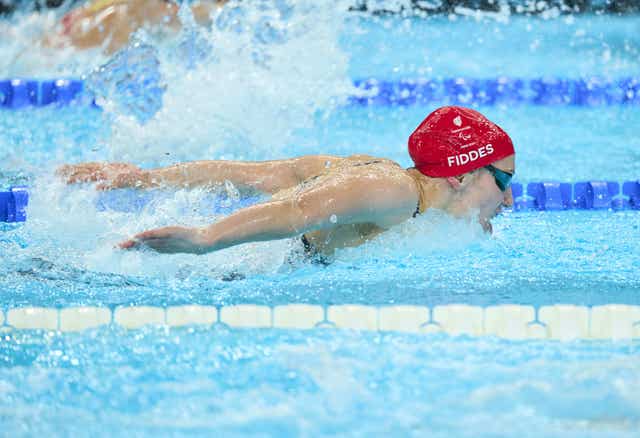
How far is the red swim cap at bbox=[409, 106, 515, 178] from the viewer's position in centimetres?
243

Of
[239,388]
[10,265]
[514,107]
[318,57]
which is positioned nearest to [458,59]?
[514,107]

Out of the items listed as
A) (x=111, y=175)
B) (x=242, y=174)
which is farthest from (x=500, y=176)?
(x=111, y=175)

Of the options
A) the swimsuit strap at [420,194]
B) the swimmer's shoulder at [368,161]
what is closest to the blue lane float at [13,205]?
the swimmer's shoulder at [368,161]

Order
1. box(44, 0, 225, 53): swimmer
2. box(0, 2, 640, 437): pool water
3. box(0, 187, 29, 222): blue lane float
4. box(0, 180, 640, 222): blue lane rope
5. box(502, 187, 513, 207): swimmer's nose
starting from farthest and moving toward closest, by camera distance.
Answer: box(44, 0, 225, 53): swimmer < box(0, 180, 640, 222): blue lane rope < box(0, 187, 29, 222): blue lane float < box(502, 187, 513, 207): swimmer's nose < box(0, 2, 640, 437): pool water

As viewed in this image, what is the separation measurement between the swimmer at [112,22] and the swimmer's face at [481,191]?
5.03 m

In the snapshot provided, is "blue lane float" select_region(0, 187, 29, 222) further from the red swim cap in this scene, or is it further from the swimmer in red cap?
the red swim cap

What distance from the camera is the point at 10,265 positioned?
2.81 meters

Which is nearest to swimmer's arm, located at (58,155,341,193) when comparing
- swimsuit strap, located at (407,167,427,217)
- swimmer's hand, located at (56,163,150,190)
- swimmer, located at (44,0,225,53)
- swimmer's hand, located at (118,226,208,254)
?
swimmer's hand, located at (56,163,150,190)

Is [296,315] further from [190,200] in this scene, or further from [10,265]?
[10,265]

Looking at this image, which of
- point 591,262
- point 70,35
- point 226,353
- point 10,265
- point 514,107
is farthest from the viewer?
point 70,35

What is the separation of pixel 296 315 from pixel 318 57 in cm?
322

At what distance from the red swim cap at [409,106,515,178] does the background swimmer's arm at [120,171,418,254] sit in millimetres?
150

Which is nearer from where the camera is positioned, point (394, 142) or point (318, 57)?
point (394, 142)

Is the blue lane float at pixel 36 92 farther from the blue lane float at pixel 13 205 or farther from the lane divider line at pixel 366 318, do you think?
the lane divider line at pixel 366 318
